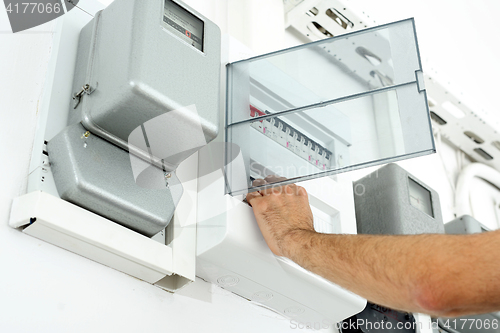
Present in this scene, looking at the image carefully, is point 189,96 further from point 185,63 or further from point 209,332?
point 209,332

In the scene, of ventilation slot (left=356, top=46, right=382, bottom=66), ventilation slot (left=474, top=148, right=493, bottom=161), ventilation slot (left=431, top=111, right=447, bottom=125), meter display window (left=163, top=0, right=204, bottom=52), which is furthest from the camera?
ventilation slot (left=474, top=148, right=493, bottom=161)

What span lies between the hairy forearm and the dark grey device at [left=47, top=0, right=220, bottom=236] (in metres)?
0.30

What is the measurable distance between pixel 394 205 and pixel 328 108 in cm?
44

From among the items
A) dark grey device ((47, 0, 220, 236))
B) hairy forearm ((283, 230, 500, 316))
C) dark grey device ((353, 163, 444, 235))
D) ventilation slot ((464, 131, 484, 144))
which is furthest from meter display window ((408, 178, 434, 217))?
ventilation slot ((464, 131, 484, 144))

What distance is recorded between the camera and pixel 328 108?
43.4 inches

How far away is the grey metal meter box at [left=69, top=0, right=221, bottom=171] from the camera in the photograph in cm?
85

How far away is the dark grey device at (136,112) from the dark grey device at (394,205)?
0.64m

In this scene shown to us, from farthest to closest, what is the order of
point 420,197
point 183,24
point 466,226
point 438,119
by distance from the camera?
point 438,119
point 466,226
point 420,197
point 183,24

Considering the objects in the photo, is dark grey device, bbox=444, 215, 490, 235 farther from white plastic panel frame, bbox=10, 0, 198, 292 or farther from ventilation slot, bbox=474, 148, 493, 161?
white plastic panel frame, bbox=10, 0, 198, 292

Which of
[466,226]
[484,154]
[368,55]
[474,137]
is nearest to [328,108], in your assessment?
[368,55]

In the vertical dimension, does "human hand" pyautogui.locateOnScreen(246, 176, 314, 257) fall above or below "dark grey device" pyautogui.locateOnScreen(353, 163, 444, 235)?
below

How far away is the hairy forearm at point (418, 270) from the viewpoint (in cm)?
70

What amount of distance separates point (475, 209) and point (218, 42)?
1572mm

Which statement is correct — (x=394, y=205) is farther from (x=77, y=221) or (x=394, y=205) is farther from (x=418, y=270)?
(x=77, y=221)
